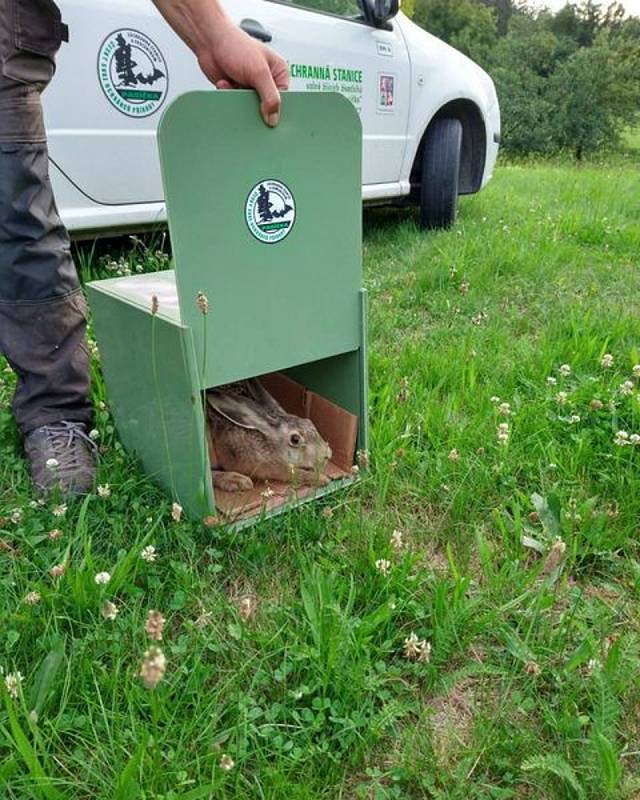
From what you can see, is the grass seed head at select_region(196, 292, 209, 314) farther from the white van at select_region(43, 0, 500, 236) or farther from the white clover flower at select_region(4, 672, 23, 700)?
the white clover flower at select_region(4, 672, 23, 700)

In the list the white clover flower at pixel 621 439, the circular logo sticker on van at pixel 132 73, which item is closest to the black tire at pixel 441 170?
the circular logo sticker on van at pixel 132 73

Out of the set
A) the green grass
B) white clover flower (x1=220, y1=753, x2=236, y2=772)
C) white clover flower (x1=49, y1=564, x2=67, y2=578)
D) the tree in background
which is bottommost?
the tree in background

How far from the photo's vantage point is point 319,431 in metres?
1.88

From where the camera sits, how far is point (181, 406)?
146 cm

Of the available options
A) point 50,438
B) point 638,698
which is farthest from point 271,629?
point 50,438

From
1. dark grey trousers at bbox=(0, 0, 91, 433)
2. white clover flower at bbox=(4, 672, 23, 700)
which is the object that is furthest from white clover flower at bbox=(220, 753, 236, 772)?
dark grey trousers at bbox=(0, 0, 91, 433)

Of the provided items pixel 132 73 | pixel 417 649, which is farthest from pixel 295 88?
pixel 417 649

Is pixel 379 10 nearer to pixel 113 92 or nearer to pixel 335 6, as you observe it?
pixel 335 6

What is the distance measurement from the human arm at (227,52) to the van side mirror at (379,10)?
97.7 inches

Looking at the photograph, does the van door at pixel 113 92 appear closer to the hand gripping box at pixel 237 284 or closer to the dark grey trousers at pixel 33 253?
the dark grey trousers at pixel 33 253

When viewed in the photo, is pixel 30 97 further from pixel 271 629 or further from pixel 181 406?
pixel 271 629

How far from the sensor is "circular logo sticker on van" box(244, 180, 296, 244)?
4.47 ft

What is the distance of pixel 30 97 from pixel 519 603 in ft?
5.19

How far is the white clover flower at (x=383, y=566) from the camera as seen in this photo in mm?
1389
